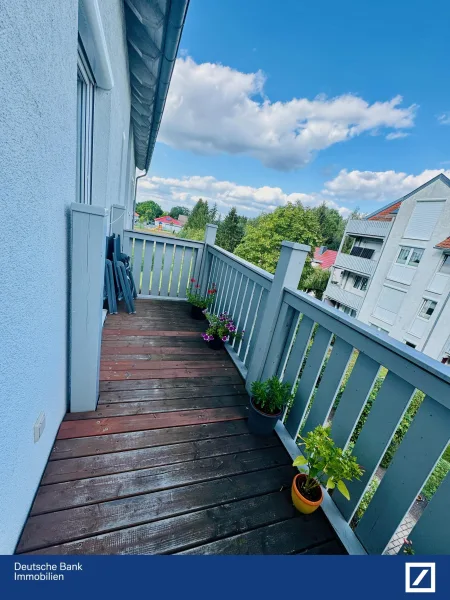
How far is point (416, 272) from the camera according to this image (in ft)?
39.3

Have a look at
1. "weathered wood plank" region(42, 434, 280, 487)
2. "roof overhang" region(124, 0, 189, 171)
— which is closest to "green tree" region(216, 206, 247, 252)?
"roof overhang" region(124, 0, 189, 171)

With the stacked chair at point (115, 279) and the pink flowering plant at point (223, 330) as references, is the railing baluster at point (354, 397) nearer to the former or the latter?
the pink flowering plant at point (223, 330)

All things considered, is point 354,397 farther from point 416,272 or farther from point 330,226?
point 330,226

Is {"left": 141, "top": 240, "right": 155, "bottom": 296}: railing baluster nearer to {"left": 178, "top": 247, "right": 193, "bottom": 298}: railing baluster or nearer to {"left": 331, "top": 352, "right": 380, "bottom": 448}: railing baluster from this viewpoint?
{"left": 178, "top": 247, "right": 193, "bottom": 298}: railing baluster

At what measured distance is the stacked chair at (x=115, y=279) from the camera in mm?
2777

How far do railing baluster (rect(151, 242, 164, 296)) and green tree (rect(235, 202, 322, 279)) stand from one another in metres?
14.0

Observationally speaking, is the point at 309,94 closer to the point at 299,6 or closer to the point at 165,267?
the point at 299,6

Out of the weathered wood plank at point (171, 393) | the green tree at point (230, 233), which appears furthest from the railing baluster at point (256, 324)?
the green tree at point (230, 233)

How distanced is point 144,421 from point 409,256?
15.4m

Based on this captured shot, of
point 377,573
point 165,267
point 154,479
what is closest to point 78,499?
point 154,479

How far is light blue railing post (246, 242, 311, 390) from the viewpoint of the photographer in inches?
65.1

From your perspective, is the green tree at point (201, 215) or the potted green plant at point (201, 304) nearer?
the potted green plant at point (201, 304)

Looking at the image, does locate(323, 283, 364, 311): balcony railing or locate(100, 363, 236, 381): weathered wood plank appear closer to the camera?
locate(100, 363, 236, 381): weathered wood plank

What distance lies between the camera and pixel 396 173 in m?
23.5
